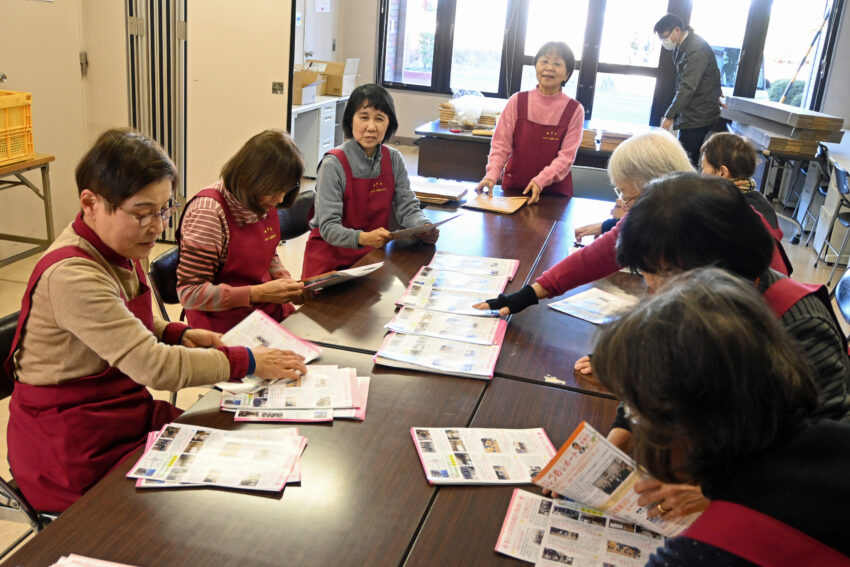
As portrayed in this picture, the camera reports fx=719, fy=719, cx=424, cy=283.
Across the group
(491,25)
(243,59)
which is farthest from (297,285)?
(491,25)

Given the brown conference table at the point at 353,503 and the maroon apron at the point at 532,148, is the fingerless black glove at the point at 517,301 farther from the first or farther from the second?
the maroon apron at the point at 532,148

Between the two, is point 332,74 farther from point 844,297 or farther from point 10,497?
point 10,497

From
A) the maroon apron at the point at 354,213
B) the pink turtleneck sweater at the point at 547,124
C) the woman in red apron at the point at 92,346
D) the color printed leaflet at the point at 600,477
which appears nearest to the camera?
the color printed leaflet at the point at 600,477

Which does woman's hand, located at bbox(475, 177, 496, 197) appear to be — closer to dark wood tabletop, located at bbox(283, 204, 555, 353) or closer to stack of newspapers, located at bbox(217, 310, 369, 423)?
dark wood tabletop, located at bbox(283, 204, 555, 353)

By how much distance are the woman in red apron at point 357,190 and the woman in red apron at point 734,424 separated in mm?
1795

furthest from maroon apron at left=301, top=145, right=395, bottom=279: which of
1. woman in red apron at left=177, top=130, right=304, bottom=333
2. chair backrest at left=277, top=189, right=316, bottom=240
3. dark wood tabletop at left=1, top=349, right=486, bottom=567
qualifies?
dark wood tabletop at left=1, top=349, right=486, bottom=567

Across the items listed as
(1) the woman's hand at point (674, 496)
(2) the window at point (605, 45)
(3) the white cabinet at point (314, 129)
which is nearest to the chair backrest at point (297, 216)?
(1) the woman's hand at point (674, 496)

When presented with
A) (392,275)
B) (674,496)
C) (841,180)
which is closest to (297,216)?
(392,275)

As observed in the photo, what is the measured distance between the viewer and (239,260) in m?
2.32

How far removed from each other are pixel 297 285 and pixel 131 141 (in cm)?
81

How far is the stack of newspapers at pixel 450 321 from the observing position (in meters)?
1.90

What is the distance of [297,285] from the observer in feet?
7.48

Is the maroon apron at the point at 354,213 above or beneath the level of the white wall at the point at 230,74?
beneath

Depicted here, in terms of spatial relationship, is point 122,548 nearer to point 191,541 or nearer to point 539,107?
point 191,541
